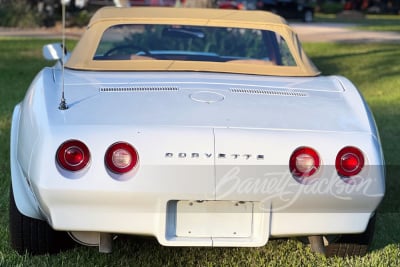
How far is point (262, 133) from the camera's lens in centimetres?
303

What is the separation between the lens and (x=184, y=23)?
4512mm

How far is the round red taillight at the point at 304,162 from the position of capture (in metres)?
3.02

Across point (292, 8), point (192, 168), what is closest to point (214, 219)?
point (192, 168)

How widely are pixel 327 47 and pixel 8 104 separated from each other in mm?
11825

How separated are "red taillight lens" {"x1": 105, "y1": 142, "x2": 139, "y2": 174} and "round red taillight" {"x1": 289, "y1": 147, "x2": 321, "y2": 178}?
719 millimetres

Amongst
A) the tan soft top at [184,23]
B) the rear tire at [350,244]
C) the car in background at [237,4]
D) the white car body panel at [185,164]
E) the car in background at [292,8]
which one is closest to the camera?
the white car body panel at [185,164]

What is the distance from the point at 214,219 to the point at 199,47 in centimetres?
496

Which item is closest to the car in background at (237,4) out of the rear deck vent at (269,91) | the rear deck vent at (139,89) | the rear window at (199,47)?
the rear window at (199,47)

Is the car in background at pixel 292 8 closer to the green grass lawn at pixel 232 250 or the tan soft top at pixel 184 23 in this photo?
the green grass lawn at pixel 232 250

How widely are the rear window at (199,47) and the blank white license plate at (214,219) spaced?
165 cm

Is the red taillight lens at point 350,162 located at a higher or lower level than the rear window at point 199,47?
higher

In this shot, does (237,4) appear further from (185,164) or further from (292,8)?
(185,164)

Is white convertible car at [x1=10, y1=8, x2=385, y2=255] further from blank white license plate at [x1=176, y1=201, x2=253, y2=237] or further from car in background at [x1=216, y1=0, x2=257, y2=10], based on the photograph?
car in background at [x1=216, y1=0, x2=257, y2=10]

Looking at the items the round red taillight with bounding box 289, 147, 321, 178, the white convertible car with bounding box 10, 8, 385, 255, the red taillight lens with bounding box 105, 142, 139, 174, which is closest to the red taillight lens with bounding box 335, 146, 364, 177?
the white convertible car with bounding box 10, 8, 385, 255
